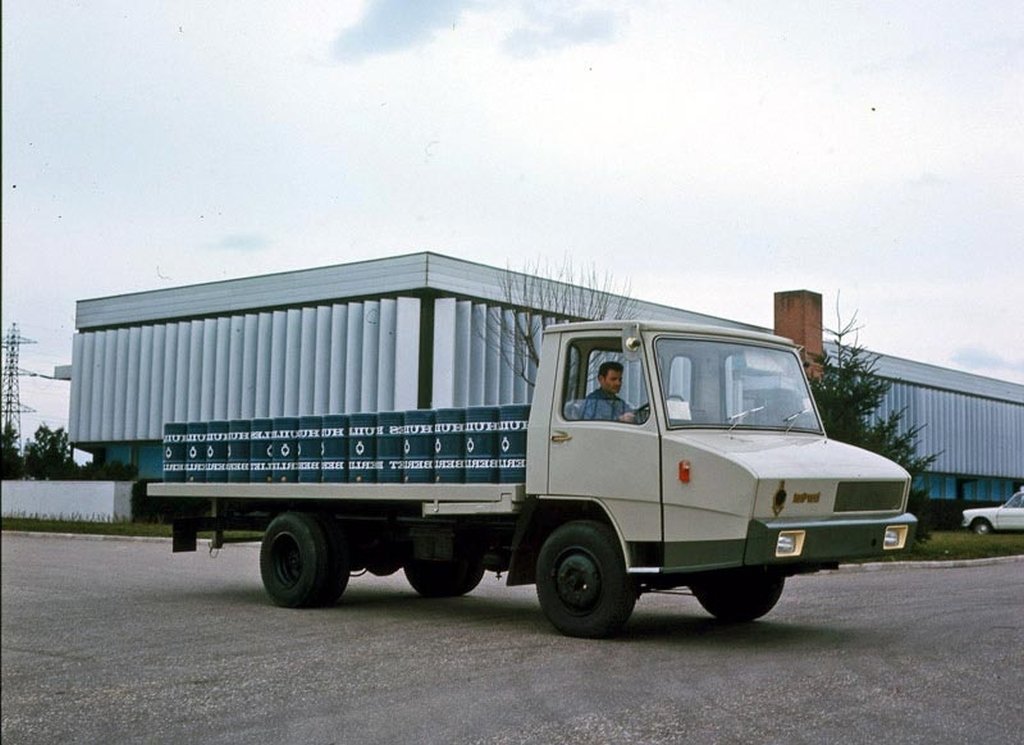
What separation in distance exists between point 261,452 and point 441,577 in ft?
8.26

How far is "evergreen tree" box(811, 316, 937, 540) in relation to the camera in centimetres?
2309

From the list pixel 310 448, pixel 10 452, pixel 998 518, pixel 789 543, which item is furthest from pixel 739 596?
pixel 998 518

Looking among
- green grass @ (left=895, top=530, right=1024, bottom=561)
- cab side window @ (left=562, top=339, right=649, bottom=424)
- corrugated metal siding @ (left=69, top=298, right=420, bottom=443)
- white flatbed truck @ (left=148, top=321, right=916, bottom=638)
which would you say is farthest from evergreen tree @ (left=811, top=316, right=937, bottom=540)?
corrugated metal siding @ (left=69, top=298, right=420, bottom=443)

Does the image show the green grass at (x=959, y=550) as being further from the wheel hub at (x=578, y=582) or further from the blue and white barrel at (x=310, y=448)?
the wheel hub at (x=578, y=582)

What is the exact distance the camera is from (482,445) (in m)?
11.2

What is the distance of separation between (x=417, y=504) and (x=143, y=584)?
533cm

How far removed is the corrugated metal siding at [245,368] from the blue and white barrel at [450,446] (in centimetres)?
2434

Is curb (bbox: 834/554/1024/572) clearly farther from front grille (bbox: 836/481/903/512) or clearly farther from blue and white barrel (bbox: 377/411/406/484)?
blue and white barrel (bbox: 377/411/406/484)

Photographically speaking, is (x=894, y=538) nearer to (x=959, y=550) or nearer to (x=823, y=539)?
(x=823, y=539)

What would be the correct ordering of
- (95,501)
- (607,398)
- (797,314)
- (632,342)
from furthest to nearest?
(797,314) < (95,501) < (607,398) < (632,342)

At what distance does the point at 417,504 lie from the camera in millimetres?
12125

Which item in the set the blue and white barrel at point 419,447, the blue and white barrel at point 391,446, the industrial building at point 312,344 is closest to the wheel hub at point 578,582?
the blue and white barrel at point 419,447

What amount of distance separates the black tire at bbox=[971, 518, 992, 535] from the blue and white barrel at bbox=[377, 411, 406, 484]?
114ft

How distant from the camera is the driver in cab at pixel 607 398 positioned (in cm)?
1026
